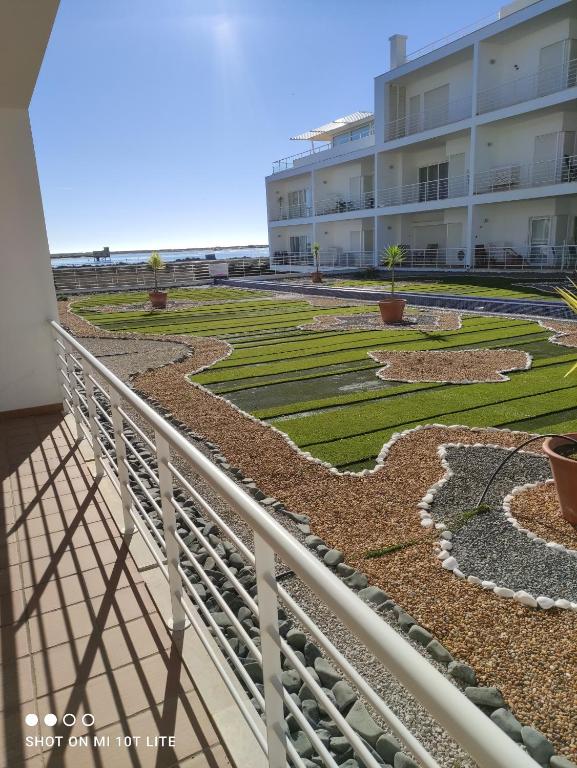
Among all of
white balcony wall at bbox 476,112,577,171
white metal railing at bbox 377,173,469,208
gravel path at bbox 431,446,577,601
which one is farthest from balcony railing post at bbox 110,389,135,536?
white metal railing at bbox 377,173,469,208

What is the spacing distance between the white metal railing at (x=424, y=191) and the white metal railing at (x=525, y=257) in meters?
3.32

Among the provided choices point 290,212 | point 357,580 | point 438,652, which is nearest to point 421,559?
point 357,580

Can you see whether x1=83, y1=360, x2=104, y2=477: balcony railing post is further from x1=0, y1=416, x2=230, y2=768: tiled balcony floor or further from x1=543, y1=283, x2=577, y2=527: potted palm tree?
x1=543, y1=283, x2=577, y2=527: potted palm tree

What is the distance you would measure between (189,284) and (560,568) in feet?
95.4

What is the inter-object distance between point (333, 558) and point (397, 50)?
32.3 metres

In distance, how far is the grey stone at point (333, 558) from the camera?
Result: 3.35 m

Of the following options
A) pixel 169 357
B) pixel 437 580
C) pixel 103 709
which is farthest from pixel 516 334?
pixel 103 709

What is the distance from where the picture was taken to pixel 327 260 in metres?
35.7

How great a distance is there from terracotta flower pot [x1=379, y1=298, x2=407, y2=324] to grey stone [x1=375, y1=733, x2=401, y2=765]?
37.9ft

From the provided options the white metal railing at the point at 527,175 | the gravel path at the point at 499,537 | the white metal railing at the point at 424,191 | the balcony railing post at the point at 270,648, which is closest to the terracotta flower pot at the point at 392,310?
the gravel path at the point at 499,537

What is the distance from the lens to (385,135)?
96.9 ft

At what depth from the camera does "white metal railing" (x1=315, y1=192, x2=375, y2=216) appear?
3197 cm

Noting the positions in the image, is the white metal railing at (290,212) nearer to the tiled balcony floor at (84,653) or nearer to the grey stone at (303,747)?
the tiled balcony floor at (84,653)

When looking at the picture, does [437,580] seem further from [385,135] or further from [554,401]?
[385,135]
